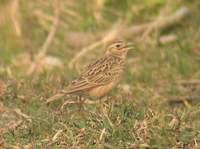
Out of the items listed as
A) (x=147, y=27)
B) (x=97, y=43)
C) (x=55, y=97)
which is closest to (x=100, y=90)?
(x=55, y=97)

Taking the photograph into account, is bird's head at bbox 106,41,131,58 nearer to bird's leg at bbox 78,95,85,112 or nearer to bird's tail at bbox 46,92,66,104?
bird's leg at bbox 78,95,85,112

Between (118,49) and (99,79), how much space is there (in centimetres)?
98

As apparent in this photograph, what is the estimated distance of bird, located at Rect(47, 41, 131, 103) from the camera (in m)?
9.70

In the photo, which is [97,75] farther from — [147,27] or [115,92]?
[147,27]

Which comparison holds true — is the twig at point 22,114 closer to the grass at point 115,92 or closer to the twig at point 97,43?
the grass at point 115,92

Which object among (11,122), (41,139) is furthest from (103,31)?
(41,139)

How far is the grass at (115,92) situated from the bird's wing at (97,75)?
0.25 metres

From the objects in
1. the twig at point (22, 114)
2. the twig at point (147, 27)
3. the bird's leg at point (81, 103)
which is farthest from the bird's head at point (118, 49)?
the twig at point (147, 27)

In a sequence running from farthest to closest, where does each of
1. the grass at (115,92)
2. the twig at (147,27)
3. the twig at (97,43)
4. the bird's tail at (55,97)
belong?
the twig at (147,27), the twig at (97,43), the bird's tail at (55,97), the grass at (115,92)

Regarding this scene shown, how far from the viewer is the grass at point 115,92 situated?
7.46 metres

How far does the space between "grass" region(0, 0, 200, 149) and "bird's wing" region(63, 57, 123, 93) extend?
0.25 meters

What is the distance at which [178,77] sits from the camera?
12.0m

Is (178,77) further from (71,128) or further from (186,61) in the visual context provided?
(71,128)

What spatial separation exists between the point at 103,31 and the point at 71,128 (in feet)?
22.2
